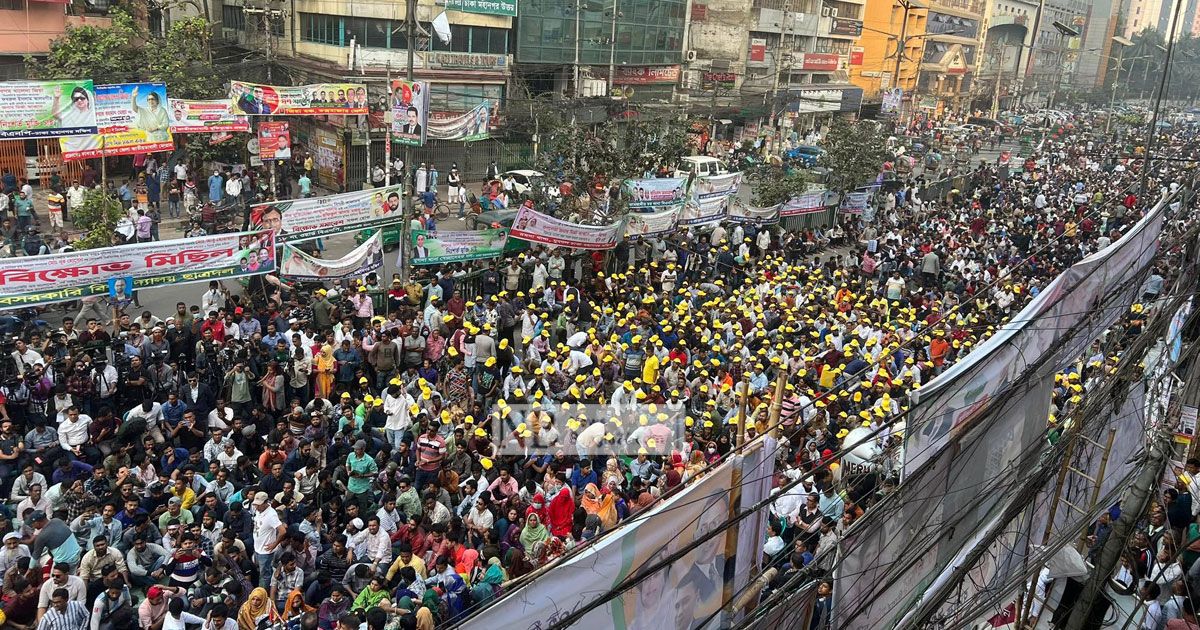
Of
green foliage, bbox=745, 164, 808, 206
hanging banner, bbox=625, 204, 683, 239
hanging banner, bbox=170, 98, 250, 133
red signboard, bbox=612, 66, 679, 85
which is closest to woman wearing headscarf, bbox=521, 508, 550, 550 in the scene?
hanging banner, bbox=625, 204, 683, 239

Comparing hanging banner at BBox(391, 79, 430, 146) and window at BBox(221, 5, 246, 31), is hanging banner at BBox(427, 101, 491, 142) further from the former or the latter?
window at BBox(221, 5, 246, 31)

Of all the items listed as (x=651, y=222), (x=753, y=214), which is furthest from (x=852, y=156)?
(x=651, y=222)

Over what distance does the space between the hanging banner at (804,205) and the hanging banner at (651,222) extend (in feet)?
12.7

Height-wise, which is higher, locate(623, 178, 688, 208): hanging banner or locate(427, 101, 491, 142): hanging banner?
locate(427, 101, 491, 142): hanging banner

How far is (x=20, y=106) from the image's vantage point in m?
17.3

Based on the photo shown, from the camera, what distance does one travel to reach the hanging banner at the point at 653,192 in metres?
18.7

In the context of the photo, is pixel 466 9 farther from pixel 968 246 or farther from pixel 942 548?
pixel 942 548

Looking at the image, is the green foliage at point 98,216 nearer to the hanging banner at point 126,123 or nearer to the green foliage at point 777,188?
the hanging banner at point 126,123

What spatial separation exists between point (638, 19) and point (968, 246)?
17359mm

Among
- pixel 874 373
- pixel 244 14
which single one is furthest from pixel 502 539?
pixel 244 14

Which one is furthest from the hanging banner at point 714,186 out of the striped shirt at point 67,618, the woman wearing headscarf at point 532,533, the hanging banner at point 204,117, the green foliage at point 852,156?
the striped shirt at point 67,618

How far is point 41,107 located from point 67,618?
13127 mm

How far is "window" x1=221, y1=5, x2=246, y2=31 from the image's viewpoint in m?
30.0

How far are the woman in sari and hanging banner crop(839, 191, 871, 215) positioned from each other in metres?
16.1
